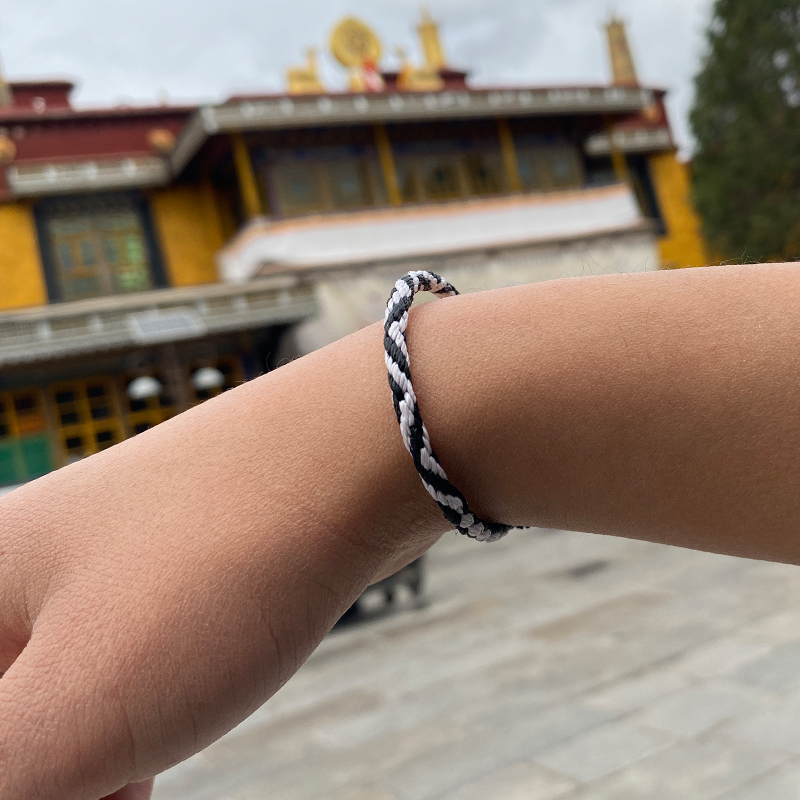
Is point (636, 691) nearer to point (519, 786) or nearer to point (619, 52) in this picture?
point (519, 786)

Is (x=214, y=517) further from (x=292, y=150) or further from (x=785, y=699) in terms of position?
(x=292, y=150)

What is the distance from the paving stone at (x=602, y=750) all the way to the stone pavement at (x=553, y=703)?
10 mm

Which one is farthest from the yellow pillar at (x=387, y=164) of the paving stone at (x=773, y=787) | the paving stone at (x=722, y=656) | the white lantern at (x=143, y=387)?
the paving stone at (x=773, y=787)

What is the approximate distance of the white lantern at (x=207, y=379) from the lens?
536 inches

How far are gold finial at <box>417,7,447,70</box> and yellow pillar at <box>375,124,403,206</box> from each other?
5745 millimetres

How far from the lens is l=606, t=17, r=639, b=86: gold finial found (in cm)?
2084

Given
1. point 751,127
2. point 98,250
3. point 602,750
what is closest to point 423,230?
point 98,250

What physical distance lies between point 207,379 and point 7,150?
591cm

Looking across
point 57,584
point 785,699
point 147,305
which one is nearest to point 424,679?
point 785,699

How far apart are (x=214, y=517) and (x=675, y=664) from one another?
15.6 ft

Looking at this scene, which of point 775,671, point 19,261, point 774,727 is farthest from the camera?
point 19,261

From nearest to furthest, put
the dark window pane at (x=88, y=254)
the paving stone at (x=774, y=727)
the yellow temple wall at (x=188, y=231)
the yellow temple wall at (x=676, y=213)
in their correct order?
the paving stone at (x=774, y=727) < the dark window pane at (x=88, y=254) < the yellow temple wall at (x=188, y=231) < the yellow temple wall at (x=676, y=213)

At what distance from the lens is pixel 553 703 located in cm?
443

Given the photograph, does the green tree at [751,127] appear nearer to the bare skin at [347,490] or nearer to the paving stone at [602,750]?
the paving stone at [602,750]
